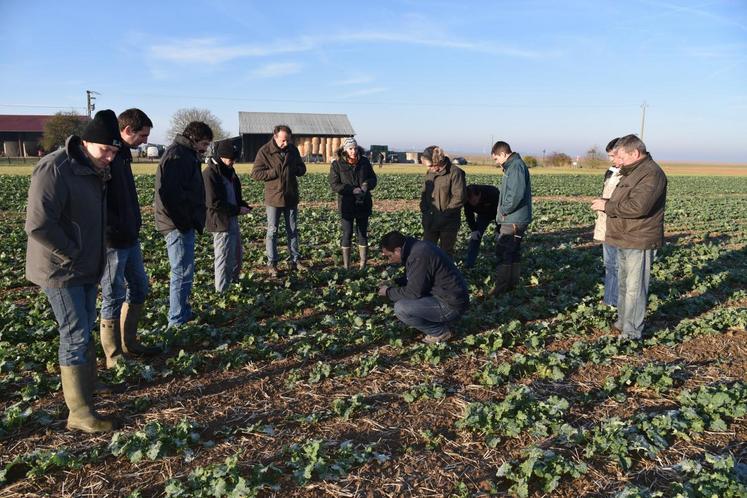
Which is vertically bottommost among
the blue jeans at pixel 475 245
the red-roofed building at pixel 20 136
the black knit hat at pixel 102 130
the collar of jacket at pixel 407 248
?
the blue jeans at pixel 475 245

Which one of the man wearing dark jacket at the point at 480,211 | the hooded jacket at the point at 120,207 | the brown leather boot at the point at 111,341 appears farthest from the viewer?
the man wearing dark jacket at the point at 480,211

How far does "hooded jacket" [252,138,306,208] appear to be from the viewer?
860cm

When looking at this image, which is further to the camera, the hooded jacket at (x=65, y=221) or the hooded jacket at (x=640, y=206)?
the hooded jacket at (x=640, y=206)

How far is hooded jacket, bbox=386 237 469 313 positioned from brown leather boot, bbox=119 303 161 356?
113 inches

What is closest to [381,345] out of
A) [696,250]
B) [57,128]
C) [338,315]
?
[338,315]

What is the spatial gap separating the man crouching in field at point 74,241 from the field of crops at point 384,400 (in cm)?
52

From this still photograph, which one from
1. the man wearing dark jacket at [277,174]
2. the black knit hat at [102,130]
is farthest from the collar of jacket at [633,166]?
the black knit hat at [102,130]

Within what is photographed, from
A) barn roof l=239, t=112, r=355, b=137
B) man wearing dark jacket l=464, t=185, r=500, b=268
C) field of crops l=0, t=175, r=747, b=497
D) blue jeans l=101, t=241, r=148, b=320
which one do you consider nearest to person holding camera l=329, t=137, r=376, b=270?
field of crops l=0, t=175, r=747, b=497

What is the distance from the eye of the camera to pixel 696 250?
1171cm

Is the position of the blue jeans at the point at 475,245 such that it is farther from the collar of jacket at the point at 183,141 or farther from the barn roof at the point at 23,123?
Answer: the barn roof at the point at 23,123

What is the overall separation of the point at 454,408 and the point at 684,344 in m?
3.46

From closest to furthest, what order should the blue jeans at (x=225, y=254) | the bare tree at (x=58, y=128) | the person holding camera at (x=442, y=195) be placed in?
the blue jeans at (x=225, y=254)
the person holding camera at (x=442, y=195)
the bare tree at (x=58, y=128)

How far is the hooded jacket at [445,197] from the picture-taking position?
27.3 ft

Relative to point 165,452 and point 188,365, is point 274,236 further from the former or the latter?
point 165,452
